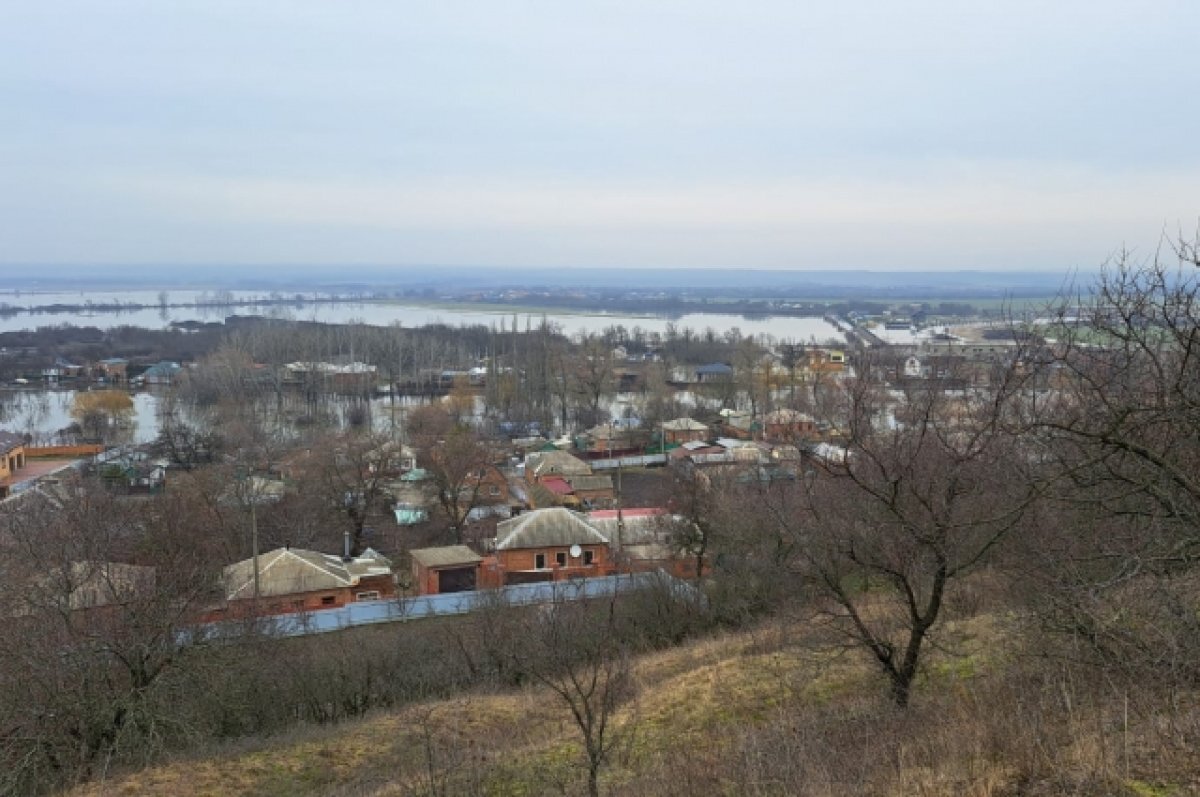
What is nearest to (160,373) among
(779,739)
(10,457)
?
(10,457)

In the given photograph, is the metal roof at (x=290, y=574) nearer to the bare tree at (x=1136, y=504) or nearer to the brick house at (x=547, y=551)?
the brick house at (x=547, y=551)

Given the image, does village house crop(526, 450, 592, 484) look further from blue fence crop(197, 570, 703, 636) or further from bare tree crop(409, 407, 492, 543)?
blue fence crop(197, 570, 703, 636)

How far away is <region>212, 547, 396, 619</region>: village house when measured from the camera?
1266 centimetres

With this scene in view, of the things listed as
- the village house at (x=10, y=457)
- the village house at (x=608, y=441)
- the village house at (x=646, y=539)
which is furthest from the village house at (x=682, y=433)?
the village house at (x=10, y=457)

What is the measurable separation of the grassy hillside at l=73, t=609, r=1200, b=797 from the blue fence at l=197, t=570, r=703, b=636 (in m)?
1.79

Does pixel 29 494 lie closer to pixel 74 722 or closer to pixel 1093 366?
pixel 74 722

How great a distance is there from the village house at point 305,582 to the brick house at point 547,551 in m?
1.87

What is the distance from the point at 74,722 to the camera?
22.9ft

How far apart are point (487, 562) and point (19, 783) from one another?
8.97 m

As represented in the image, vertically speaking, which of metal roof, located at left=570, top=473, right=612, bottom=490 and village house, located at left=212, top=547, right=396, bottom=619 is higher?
village house, located at left=212, top=547, right=396, bottom=619

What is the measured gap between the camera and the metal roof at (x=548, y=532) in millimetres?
14891

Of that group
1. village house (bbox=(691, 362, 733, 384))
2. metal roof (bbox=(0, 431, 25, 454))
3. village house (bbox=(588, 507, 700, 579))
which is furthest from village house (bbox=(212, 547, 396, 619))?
village house (bbox=(691, 362, 733, 384))

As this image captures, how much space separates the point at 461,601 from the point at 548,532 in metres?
2.50

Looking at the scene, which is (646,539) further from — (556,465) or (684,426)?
(684,426)
